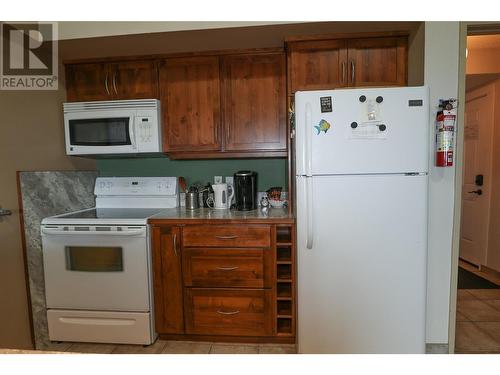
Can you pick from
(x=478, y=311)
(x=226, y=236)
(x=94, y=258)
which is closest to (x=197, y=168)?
(x=226, y=236)

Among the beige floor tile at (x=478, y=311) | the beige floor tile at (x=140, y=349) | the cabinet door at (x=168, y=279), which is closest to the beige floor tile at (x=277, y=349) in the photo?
the cabinet door at (x=168, y=279)

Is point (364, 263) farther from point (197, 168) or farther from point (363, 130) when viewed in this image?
point (197, 168)

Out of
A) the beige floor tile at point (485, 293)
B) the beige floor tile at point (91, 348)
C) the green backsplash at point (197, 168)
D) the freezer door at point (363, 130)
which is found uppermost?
the freezer door at point (363, 130)

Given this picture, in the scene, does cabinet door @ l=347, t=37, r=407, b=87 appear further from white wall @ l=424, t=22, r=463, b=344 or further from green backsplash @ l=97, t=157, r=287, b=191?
green backsplash @ l=97, t=157, r=287, b=191

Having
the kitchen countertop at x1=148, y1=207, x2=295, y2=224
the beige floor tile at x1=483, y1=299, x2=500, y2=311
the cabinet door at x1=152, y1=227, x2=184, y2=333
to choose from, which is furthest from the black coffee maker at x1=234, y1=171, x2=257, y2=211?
the beige floor tile at x1=483, y1=299, x2=500, y2=311

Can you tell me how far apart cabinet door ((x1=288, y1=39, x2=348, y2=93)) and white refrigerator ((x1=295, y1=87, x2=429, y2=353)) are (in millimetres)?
511

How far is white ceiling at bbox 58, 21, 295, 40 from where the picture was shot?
1739 mm

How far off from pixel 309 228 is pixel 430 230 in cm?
84

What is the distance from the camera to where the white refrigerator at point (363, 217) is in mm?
1506

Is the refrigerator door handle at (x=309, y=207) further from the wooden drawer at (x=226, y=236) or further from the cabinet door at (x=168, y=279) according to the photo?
the cabinet door at (x=168, y=279)

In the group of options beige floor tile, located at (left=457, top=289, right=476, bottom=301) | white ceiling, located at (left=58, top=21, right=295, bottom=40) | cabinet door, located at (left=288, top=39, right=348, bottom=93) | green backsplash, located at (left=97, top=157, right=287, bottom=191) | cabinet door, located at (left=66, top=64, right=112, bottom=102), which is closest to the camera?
white ceiling, located at (left=58, top=21, right=295, bottom=40)

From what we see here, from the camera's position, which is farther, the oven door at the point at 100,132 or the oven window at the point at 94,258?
the oven door at the point at 100,132

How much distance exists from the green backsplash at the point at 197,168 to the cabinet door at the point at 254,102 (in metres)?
0.29

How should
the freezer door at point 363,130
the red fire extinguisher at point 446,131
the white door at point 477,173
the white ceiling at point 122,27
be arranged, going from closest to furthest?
the freezer door at point 363,130
the red fire extinguisher at point 446,131
the white ceiling at point 122,27
the white door at point 477,173
